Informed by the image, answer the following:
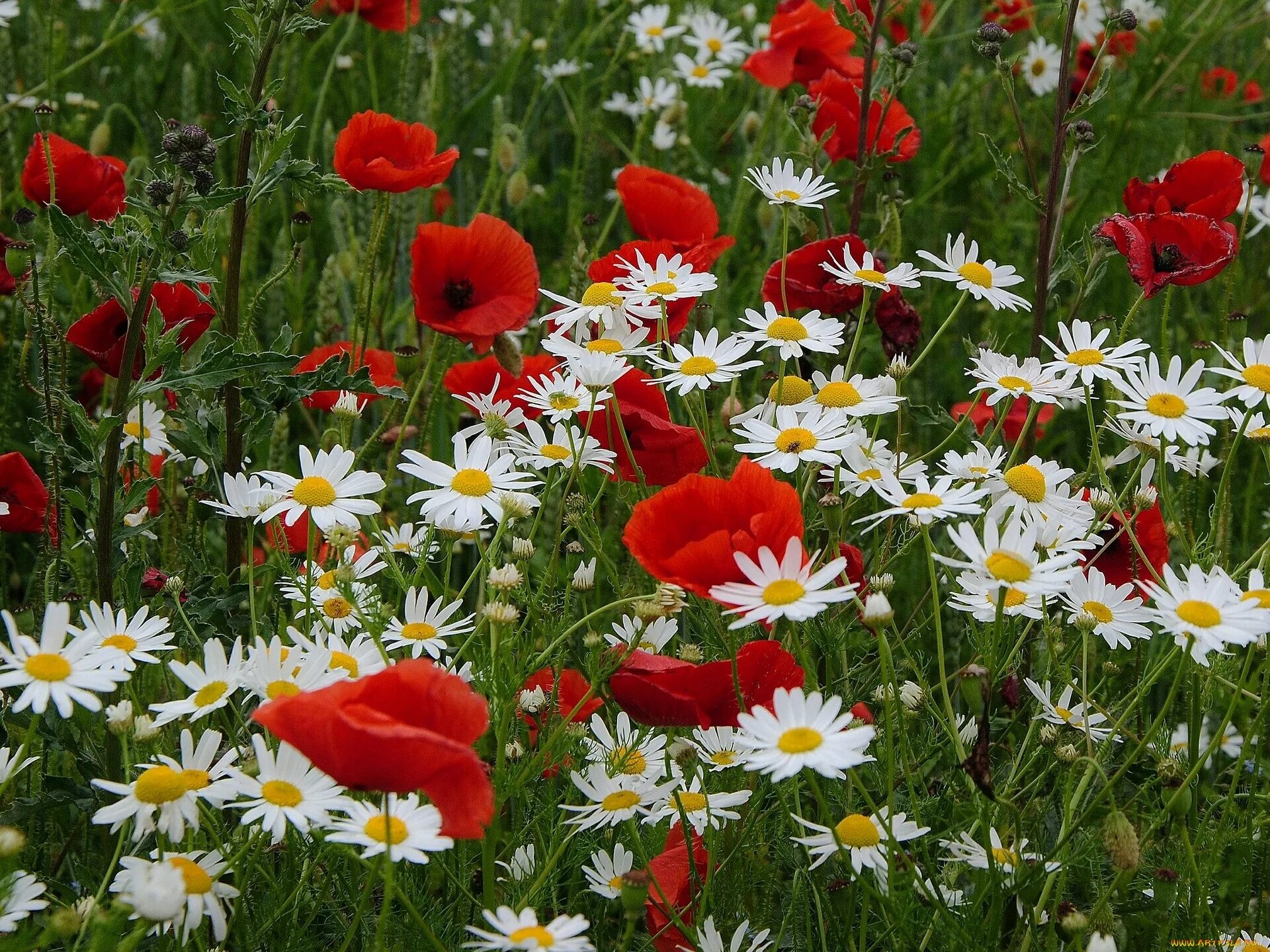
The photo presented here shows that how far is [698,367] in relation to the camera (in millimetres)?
1430

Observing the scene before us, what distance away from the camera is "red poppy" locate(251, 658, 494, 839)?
863 mm

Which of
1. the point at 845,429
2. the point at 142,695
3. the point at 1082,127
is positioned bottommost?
the point at 142,695

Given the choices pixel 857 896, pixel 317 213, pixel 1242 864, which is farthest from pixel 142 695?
pixel 317 213

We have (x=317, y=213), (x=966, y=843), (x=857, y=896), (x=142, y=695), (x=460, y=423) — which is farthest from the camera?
(x=317, y=213)

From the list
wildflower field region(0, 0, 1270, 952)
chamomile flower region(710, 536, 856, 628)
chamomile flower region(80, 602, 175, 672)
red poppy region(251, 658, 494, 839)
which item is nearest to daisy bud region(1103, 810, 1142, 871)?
wildflower field region(0, 0, 1270, 952)

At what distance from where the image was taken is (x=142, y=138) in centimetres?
266

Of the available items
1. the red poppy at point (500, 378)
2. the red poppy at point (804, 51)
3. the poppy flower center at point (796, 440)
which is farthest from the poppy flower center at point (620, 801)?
the red poppy at point (804, 51)

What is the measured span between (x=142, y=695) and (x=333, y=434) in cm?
47

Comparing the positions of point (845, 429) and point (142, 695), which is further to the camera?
point (142, 695)

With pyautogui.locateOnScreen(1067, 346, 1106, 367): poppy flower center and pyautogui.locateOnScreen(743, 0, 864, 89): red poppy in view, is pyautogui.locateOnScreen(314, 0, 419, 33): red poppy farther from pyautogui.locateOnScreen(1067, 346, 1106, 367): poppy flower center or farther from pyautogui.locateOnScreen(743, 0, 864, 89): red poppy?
pyautogui.locateOnScreen(1067, 346, 1106, 367): poppy flower center

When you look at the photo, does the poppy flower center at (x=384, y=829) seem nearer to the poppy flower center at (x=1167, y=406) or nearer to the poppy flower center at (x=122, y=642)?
the poppy flower center at (x=122, y=642)

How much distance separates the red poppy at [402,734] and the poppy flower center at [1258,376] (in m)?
0.89

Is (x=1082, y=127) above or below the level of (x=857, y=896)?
above

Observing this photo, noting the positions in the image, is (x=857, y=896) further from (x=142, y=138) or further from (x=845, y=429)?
(x=142, y=138)
